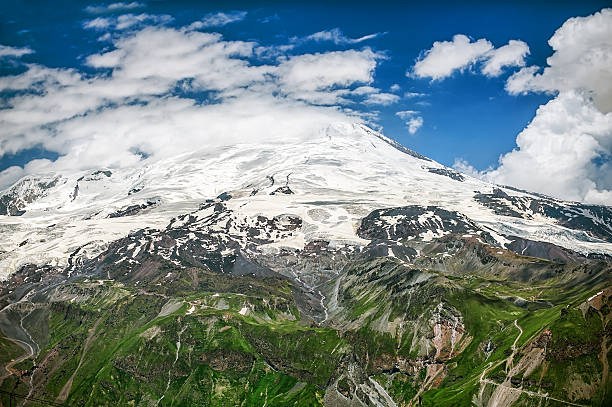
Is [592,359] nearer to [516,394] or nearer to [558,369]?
[558,369]

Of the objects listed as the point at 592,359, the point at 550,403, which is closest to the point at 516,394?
the point at 550,403

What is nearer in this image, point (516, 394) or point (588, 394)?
point (588, 394)

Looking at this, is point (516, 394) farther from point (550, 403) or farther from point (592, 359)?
point (592, 359)

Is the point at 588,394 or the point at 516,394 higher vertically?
the point at 588,394

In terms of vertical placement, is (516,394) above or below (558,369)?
below

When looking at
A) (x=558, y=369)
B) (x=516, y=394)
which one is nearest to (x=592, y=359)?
(x=558, y=369)

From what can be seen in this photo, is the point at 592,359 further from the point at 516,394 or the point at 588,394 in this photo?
the point at 516,394
